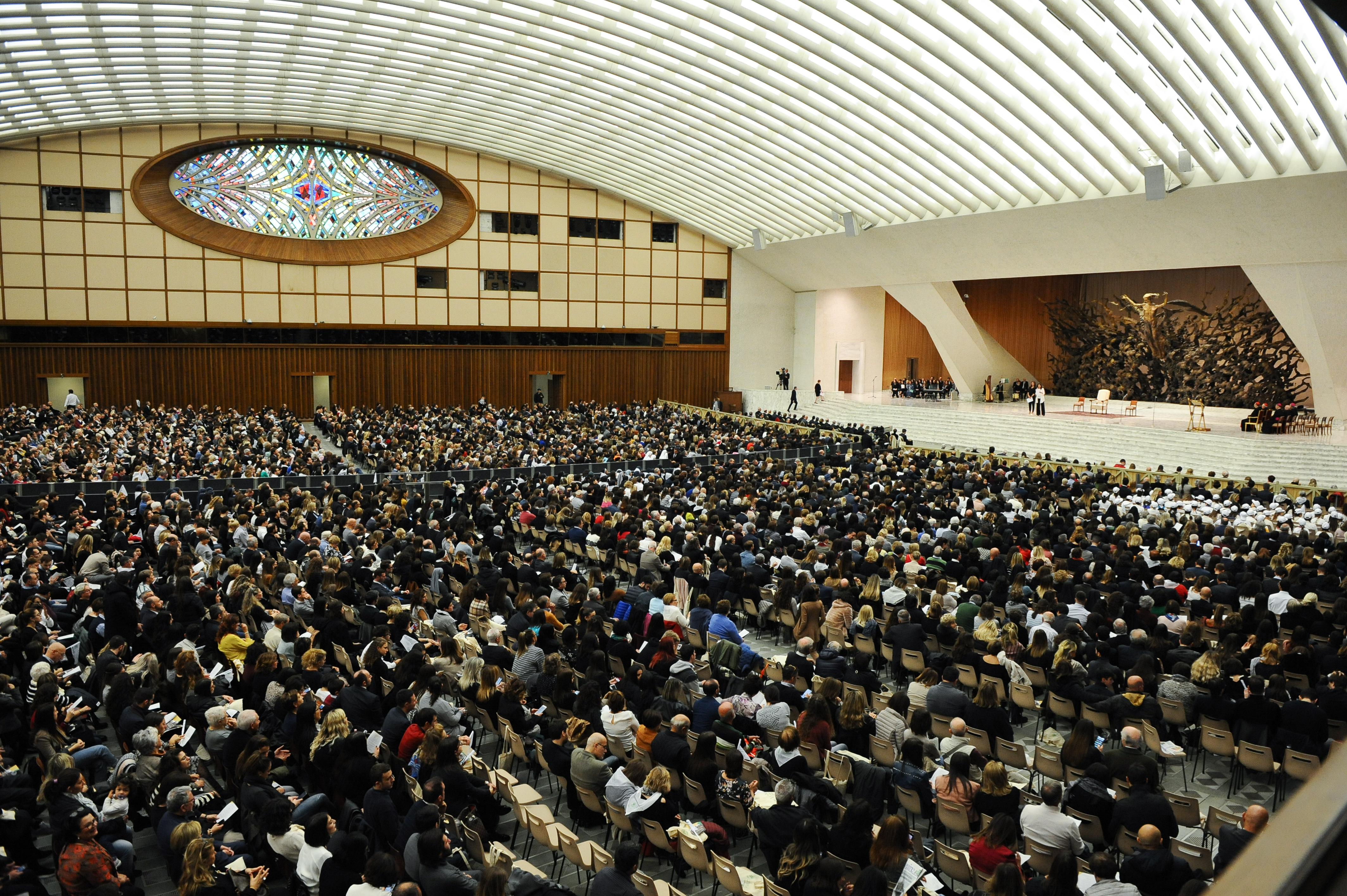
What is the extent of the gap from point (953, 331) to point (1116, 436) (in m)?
10.1

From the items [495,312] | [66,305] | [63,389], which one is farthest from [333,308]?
[63,389]

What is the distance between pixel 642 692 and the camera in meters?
7.89

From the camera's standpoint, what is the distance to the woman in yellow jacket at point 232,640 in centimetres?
874

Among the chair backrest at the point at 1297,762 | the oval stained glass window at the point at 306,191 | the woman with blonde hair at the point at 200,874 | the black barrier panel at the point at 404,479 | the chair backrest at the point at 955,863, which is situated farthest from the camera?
the oval stained glass window at the point at 306,191

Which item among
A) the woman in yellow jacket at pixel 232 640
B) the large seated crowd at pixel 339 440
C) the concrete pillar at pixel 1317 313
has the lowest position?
the woman in yellow jacket at pixel 232 640

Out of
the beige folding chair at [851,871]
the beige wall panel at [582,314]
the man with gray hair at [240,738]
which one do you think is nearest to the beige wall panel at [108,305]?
the beige wall panel at [582,314]

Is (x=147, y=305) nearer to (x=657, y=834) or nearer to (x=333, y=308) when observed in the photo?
(x=333, y=308)

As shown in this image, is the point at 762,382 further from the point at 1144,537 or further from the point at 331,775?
the point at 331,775

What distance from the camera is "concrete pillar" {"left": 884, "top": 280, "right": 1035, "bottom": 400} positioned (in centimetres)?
3534

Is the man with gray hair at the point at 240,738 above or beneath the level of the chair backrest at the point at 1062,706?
above

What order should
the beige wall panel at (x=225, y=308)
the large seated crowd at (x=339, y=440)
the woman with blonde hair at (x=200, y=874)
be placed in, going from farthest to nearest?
the beige wall panel at (x=225, y=308) < the large seated crowd at (x=339, y=440) < the woman with blonde hair at (x=200, y=874)

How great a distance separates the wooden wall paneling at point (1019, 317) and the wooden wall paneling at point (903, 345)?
2.92 meters

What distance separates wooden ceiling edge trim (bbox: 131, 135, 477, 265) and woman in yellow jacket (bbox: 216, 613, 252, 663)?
97.8 ft

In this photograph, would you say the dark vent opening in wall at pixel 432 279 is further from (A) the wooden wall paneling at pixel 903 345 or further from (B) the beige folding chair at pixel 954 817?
(B) the beige folding chair at pixel 954 817
